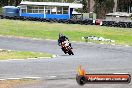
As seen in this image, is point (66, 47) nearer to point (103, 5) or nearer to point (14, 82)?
point (14, 82)

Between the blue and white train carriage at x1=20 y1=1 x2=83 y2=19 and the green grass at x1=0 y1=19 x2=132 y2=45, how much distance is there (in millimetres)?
7838

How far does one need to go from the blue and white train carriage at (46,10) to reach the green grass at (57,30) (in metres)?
7.84

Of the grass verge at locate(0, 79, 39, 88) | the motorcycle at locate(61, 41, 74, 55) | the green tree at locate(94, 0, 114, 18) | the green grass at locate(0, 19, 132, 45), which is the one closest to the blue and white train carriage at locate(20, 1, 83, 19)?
the green grass at locate(0, 19, 132, 45)

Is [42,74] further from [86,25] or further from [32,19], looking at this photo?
[32,19]

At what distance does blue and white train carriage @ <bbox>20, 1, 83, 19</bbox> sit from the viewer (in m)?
66.1

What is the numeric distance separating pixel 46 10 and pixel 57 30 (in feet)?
52.3

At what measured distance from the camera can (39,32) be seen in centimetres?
4909

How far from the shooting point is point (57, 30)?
51.7m

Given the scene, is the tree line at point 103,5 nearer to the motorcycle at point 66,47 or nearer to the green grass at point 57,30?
the green grass at point 57,30

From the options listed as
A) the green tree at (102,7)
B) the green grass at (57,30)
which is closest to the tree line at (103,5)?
the green tree at (102,7)

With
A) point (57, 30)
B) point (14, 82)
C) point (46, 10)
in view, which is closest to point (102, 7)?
point (46, 10)

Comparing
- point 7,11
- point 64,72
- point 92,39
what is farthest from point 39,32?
point 64,72

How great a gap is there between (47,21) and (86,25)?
6120mm

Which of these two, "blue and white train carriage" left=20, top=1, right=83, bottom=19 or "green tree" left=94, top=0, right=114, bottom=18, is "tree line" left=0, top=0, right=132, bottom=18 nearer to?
"green tree" left=94, top=0, right=114, bottom=18
